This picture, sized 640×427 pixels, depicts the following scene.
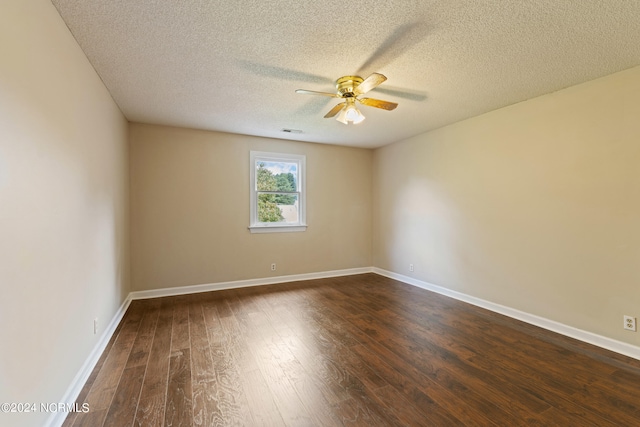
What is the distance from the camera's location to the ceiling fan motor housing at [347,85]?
2.52 m

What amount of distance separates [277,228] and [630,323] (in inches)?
167

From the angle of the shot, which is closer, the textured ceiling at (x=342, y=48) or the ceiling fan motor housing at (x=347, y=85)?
the textured ceiling at (x=342, y=48)

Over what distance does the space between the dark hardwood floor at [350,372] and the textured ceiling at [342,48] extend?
2.48 metres

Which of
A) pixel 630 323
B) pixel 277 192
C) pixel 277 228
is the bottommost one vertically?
Result: pixel 630 323

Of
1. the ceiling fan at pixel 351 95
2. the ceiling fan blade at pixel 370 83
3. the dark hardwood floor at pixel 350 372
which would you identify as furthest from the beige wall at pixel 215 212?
the ceiling fan blade at pixel 370 83

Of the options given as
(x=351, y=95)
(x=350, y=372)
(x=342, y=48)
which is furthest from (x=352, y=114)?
(x=350, y=372)

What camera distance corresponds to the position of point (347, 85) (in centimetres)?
257

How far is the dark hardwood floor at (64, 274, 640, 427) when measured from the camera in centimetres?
168

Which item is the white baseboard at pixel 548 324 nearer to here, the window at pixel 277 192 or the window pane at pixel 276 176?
the window at pixel 277 192

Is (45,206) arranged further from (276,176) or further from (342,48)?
(276,176)

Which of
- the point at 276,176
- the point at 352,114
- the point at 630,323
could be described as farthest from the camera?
the point at 276,176

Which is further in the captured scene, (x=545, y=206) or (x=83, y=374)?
(x=545, y=206)

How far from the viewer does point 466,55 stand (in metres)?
2.22

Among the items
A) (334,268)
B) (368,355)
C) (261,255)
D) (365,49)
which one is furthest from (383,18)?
(334,268)
